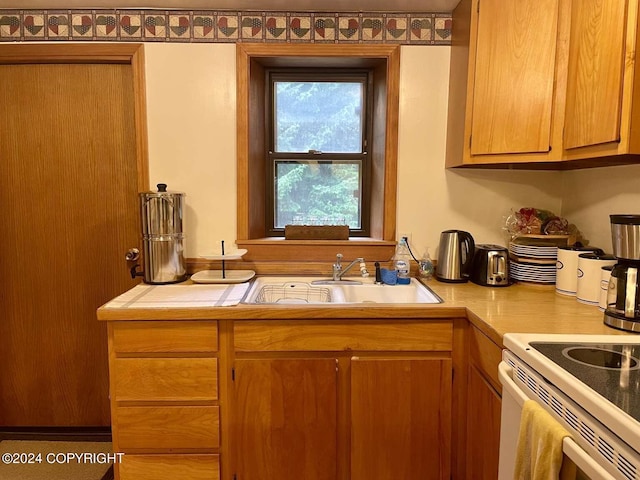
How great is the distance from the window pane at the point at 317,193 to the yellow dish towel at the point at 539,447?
147cm

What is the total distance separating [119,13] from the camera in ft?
6.41

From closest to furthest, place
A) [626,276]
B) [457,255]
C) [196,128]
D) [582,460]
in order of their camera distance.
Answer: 1. [582,460]
2. [626,276]
3. [457,255]
4. [196,128]

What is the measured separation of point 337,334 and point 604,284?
0.95 metres

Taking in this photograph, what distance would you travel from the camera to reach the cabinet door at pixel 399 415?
1551 mm

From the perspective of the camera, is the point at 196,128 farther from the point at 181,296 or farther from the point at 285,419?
the point at 285,419

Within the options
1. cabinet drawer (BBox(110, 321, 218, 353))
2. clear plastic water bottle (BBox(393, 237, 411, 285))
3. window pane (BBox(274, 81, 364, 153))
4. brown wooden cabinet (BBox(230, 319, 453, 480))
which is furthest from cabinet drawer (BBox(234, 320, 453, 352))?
window pane (BBox(274, 81, 364, 153))

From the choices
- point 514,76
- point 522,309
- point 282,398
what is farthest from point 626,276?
point 282,398

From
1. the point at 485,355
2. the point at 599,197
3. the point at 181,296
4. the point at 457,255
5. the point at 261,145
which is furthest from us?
the point at 261,145

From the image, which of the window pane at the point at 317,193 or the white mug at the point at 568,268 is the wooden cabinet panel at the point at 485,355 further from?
the window pane at the point at 317,193

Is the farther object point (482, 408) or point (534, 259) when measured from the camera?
point (534, 259)

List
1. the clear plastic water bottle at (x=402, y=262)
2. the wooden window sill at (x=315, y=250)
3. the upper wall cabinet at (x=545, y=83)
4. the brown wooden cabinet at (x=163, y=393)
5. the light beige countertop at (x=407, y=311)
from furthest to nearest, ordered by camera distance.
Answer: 1. the wooden window sill at (x=315, y=250)
2. the clear plastic water bottle at (x=402, y=262)
3. the brown wooden cabinet at (x=163, y=393)
4. the light beige countertop at (x=407, y=311)
5. the upper wall cabinet at (x=545, y=83)

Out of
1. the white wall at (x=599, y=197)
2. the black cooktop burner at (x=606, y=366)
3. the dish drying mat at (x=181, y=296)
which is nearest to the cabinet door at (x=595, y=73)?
the white wall at (x=599, y=197)

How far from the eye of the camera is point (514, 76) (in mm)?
1593

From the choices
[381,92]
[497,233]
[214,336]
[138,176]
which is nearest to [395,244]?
[497,233]
